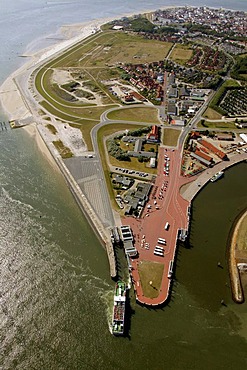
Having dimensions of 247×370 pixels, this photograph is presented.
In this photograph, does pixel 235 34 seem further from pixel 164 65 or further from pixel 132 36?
pixel 164 65

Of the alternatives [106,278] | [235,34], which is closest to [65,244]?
[106,278]

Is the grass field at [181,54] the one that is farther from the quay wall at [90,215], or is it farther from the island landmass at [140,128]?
the quay wall at [90,215]

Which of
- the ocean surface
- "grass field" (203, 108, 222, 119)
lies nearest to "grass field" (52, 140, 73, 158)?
the ocean surface

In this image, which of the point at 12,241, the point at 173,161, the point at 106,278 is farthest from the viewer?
the point at 173,161

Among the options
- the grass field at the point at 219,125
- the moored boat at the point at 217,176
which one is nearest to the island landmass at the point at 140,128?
the moored boat at the point at 217,176

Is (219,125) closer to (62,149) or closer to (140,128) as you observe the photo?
(140,128)

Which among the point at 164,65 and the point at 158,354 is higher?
the point at 164,65

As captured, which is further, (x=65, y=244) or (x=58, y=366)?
(x=65, y=244)
